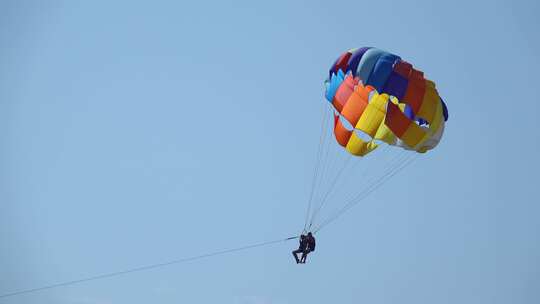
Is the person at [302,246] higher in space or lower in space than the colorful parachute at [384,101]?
lower

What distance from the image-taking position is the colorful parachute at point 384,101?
3709 centimetres

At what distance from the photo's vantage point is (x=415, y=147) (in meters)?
38.0

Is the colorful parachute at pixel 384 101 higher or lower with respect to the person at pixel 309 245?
higher

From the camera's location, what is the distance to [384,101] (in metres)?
38.6

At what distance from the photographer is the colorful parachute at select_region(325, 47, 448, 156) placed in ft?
122

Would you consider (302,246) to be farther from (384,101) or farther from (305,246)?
(384,101)

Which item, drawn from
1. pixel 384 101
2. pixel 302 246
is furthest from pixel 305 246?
pixel 384 101

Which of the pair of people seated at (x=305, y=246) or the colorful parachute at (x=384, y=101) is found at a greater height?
the colorful parachute at (x=384, y=101)

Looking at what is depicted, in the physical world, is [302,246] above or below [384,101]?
below

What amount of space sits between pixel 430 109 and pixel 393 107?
1.15 meters

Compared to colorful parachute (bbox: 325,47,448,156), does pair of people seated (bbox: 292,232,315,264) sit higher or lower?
lower

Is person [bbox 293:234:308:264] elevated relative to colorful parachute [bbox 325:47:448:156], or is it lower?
lower

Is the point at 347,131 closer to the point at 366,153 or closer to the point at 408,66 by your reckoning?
the point at 366,153

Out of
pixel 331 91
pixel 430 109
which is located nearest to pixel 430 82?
pixel 430 109
